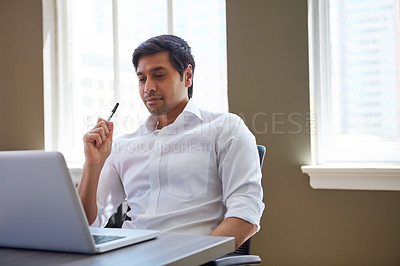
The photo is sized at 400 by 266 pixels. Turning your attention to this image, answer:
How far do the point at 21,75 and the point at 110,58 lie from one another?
76cm

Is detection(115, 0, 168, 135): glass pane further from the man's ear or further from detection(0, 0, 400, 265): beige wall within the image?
the man's ear

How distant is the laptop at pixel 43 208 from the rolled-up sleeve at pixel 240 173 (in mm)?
532

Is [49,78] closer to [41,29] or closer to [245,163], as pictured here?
[41,29]

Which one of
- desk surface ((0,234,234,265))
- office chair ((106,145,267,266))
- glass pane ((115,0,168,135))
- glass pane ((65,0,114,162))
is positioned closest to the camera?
desk surface ((0,234,234,265))

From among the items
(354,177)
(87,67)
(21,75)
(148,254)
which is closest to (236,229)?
(148,254)

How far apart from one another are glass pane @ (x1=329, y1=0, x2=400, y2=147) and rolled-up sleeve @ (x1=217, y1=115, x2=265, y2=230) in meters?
1.32

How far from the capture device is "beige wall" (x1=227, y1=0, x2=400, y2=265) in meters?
2.65

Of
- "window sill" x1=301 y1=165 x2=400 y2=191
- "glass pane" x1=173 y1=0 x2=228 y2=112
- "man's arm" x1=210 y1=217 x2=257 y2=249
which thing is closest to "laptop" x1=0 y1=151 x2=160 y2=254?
"man's arm" x1=210 y1=217 x2=257 y2=249

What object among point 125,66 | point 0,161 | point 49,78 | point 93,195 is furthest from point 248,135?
point 49,78

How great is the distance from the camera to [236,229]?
150cm

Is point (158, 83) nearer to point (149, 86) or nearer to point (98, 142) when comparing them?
point (149, 86)

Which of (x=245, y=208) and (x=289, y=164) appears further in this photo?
(x=289, y=164)

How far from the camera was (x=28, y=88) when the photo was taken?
12.7 ft

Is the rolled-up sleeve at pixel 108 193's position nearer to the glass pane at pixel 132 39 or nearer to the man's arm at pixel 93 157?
the man's arm at pixel 93 157
